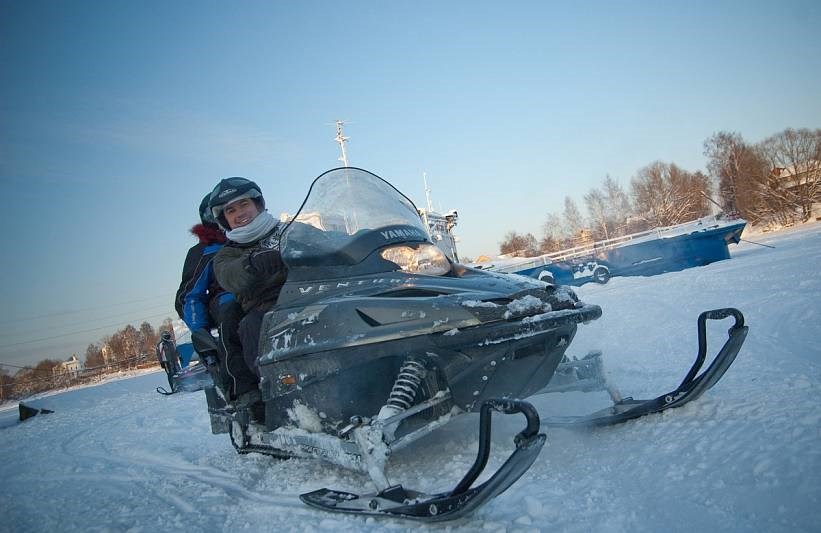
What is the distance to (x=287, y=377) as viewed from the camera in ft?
8.99

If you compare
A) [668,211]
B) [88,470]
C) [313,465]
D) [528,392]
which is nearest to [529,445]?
[528,392]

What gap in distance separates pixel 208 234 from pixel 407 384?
241 centimetres

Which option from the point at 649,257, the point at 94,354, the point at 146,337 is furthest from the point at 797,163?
the point at 94,354

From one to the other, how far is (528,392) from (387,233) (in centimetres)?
124

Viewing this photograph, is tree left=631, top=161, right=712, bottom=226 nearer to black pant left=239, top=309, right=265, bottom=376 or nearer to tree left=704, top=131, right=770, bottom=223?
tree left=704, top=131, right=770, bottom=223

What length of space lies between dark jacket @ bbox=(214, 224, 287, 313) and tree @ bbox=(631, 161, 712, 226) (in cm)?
4274

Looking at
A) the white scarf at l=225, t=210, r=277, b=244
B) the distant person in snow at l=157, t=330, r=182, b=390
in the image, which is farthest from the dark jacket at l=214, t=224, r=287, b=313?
the distant person in snow at l=157, t=330, r=182, b=390

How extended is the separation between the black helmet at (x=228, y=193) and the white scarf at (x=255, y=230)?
7.2 inches

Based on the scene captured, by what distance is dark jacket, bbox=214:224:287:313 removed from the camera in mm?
3057

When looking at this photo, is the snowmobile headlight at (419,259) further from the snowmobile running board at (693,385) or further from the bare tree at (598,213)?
the bare tree at (598,213)

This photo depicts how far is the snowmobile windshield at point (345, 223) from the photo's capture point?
284 cm

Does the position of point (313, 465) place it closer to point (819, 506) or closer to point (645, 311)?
point (819, 506)

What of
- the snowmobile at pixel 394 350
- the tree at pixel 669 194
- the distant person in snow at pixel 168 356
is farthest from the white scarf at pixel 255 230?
the tree at pixel 669 194

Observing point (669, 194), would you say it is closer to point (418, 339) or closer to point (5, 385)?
point (418, 339)
